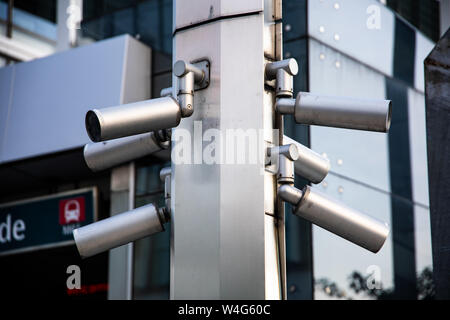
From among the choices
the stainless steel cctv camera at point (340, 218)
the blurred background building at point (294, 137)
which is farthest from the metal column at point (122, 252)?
the stainless steel cctv camera at point (340, 218)

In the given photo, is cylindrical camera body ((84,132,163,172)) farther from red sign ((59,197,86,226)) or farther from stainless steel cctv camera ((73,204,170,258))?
red sign ((59,197,86,226))

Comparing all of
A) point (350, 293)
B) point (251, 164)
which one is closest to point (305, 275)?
point (350, 293)

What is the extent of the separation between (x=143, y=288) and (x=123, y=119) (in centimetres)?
779

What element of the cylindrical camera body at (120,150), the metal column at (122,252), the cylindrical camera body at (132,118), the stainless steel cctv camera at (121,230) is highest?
the metal column at (122,252)

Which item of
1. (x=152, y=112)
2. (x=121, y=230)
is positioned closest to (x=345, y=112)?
(x=152, y=112)

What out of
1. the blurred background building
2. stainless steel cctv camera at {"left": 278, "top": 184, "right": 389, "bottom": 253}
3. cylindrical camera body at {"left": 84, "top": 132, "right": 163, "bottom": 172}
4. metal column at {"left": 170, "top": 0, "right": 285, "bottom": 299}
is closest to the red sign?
the blurred background building

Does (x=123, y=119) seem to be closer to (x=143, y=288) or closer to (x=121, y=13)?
(x=143, y=288)

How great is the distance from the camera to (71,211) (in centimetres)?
1202

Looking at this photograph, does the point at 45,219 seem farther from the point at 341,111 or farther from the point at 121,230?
the point at 341,111

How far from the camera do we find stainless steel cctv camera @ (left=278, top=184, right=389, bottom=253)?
3332 mm

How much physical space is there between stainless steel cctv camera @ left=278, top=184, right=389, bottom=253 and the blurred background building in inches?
221

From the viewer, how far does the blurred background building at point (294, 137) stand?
31.3ft

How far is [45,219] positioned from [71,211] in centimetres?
56

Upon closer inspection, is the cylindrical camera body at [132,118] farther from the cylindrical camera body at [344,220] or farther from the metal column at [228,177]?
the cylindrical camera body at [344,220]
